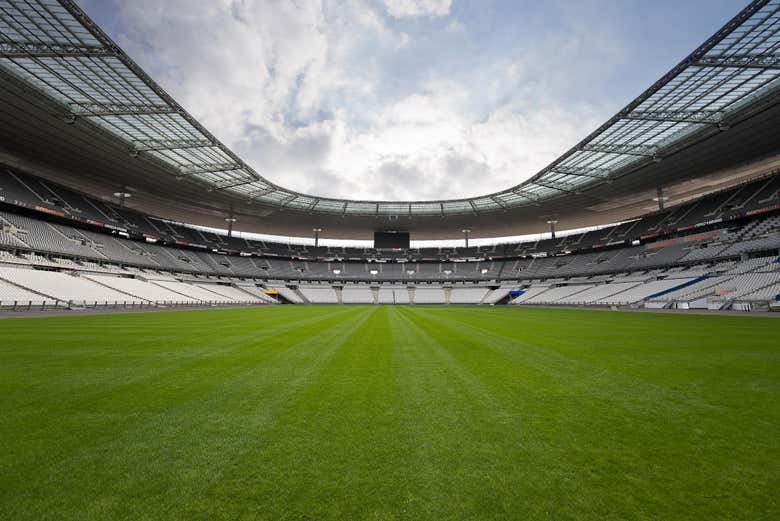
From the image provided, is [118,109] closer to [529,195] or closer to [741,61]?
[741,61]

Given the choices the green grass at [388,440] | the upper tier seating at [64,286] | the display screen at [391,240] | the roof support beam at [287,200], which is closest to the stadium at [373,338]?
the green grass at [388,440]

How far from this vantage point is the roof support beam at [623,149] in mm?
26969

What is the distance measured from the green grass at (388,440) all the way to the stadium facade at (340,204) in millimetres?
20008

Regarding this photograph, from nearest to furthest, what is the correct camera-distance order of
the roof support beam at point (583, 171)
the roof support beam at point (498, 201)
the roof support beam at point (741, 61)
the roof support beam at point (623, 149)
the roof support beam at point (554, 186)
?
the roof support beam at point (741, 61) → the roof support beam at point (623, 149) → the roof support beam at point (583, 171) → the roof support beam at point (554, 186) → the roof support beam at point (498, 201)

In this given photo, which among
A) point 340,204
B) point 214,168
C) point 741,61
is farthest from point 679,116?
point 214,168

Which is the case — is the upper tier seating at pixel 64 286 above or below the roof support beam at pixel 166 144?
below

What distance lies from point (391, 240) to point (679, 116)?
1701 inches

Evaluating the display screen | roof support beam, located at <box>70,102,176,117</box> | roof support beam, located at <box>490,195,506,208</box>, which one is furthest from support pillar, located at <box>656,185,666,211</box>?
roof support beam, located at <box>70,102,176,117</box>

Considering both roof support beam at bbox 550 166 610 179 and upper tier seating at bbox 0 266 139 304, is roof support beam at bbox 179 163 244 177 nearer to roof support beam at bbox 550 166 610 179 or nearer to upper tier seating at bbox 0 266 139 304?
upper tier seating at bbox 0 266 139 304

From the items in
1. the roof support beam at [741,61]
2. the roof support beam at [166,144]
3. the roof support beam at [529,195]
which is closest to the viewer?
the roof support beam at [741,61]

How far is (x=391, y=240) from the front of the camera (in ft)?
200

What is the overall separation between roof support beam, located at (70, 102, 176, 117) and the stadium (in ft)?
0.52

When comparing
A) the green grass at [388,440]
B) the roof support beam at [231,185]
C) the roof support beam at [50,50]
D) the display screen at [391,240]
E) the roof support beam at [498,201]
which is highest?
the roof support beam at [50,50]

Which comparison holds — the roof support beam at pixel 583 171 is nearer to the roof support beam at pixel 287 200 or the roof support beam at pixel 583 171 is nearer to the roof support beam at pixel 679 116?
the roof support beam at pixel 679 116
